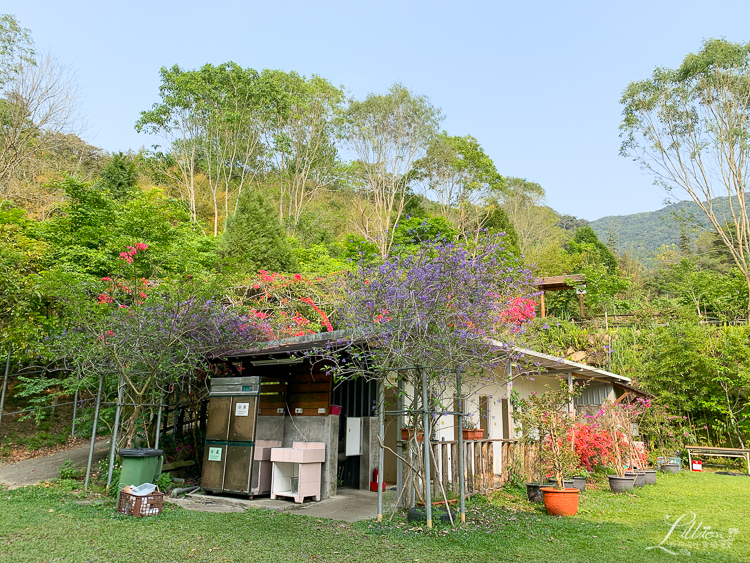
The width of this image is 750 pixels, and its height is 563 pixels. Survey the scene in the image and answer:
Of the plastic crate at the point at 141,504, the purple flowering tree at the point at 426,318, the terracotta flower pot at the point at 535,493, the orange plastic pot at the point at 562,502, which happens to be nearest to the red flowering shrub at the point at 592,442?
the terracotta flower pot at the point at 535,493

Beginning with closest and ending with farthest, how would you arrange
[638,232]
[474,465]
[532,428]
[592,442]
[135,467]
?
[135,467] < [474,465] < [532,428] < [592,442] < [638,232]

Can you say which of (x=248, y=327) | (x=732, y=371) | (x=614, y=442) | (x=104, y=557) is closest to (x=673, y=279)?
(x=732, y=371)

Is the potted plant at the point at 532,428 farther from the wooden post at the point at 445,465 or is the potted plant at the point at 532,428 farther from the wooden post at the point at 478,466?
the wooden post at the point at 445,465

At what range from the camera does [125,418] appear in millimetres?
8219

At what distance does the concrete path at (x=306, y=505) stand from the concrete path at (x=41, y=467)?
2.68 metres

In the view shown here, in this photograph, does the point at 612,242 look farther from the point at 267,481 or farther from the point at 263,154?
the point at 267,481

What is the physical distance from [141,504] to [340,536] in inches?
95.7

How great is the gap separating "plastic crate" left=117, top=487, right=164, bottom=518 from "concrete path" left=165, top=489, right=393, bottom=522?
716mm

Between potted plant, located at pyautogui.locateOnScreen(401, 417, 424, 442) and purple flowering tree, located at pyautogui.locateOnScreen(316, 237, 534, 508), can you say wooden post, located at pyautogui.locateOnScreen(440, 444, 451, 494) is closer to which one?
potted plant, located at pyautogui.locateOnScreen(401, 417, 424, 442)

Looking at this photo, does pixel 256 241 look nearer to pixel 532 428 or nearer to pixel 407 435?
pixel 407 435

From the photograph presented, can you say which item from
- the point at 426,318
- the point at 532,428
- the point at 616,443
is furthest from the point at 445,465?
the point at 616,443

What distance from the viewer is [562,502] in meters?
6.29

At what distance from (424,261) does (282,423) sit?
378 centimetres

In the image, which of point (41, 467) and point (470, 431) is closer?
point (470, 431)
